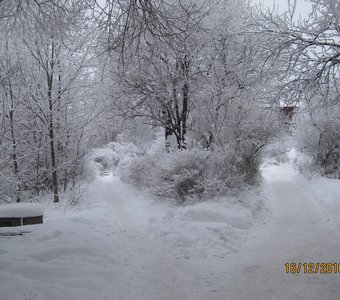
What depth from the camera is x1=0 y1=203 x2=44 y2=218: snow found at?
6.09 m

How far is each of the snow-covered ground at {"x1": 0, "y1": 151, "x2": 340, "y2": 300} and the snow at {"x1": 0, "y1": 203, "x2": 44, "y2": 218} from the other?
407mm

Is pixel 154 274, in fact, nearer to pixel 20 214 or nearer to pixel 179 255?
pixel 179 255

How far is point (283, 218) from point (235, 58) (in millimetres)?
6909

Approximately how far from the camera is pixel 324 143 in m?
17.0

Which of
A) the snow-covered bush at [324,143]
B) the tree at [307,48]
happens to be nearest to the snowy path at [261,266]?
the tree at [307,48]

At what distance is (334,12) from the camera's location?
6.70 metres

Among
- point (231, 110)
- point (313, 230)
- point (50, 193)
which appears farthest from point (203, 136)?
point (50, 193)

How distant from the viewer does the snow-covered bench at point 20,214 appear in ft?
20.0

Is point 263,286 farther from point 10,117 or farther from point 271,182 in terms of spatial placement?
point 271,182
